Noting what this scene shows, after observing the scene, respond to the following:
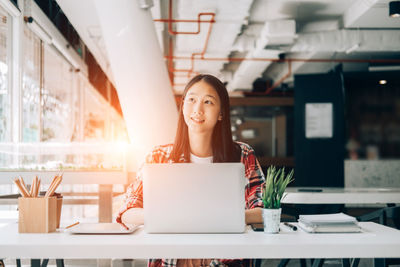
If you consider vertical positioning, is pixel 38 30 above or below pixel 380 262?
above

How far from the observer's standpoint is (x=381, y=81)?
321 inches

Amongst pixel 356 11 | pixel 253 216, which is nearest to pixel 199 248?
pixel 253 216

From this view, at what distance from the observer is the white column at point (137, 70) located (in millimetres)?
4062

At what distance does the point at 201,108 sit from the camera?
5.87ft

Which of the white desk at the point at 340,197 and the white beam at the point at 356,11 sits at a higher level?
the white beam at the point at 356,11

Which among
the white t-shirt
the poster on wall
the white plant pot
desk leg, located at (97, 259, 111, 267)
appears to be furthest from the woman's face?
the poster on wall

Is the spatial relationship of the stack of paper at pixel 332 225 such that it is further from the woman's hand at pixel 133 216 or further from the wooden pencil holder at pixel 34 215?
the wooden pencil holder at pixel 34 215

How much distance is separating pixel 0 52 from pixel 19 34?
1.82 ft

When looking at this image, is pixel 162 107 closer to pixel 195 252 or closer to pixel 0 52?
pixel 0 52

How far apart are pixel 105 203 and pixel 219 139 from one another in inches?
60.4

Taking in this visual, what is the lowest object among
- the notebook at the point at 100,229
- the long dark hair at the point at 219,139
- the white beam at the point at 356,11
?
the notebook at the point at 100,229

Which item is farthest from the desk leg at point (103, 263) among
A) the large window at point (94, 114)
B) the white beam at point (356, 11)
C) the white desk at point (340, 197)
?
the large window at point (94, 114)

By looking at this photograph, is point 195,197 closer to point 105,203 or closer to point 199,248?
point 199,248

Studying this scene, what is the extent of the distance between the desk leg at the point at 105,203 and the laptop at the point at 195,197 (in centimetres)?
187
